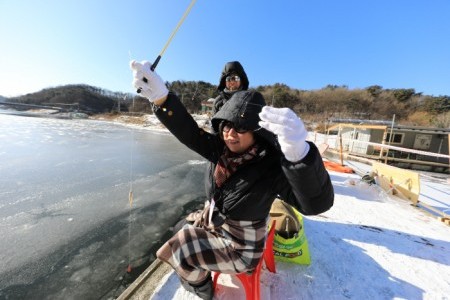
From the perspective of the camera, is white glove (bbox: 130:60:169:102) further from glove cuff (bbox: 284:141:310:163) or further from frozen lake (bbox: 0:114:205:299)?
frozen lake (bbox: 0:114:205:299)

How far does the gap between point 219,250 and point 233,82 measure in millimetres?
2154

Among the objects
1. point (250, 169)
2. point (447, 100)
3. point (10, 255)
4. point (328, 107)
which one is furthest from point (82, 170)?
point (447, 100)

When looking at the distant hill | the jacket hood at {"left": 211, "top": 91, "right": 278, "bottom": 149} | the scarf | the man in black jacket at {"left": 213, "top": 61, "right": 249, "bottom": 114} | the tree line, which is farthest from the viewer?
the distant hill

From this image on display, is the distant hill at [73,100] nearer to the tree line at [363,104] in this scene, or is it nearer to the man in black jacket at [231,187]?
the tree line at [363,104]

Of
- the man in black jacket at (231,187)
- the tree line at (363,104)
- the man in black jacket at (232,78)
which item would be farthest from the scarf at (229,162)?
the tree line at (363,104)

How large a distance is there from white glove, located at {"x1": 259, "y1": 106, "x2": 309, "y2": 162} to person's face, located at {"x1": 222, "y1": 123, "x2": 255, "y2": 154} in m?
0.33

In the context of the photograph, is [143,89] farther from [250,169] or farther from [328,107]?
[328,107]

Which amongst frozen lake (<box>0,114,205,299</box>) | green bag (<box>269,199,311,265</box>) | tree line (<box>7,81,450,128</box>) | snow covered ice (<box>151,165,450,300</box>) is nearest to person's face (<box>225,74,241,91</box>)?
green bag (<box>269,199,311,265</box>)

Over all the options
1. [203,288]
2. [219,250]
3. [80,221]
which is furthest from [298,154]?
[80,221]

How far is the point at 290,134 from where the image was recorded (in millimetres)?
946

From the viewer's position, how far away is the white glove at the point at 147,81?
1388mm

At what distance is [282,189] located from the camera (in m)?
1.29

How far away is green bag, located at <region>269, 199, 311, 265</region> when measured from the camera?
7.10 ft

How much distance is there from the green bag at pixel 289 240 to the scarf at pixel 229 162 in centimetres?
110
